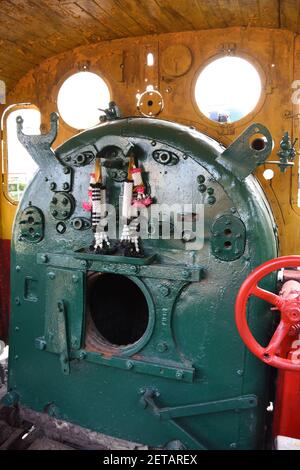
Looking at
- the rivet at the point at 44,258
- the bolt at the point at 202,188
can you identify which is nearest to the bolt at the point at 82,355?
the rivet at the point at 44,258

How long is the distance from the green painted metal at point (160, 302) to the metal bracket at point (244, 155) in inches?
0.4

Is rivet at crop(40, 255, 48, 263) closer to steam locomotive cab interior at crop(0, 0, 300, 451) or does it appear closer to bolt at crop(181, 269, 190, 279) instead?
steam locomotive cab interior at crop(0, 0, 300, 451)

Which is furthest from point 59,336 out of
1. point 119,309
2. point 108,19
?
point 108,19

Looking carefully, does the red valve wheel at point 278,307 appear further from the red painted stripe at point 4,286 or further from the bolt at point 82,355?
the red painted stripe at point 4,286

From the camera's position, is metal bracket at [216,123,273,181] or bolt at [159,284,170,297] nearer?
metal bracket at [216,123,273,181]

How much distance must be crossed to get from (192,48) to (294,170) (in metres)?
1.31

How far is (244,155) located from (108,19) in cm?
179

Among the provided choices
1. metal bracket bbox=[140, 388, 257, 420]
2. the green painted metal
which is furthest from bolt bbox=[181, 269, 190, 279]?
metal bracket bbox=[140, 388, 257, 420]

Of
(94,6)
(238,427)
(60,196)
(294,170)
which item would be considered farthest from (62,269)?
(294,170)

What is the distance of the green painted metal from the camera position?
2.00m

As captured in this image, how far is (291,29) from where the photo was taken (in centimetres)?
301

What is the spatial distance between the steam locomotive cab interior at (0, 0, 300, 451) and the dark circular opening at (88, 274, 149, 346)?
0.01 metres

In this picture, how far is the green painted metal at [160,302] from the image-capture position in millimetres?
2000

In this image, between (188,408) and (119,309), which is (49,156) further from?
(188,408)
